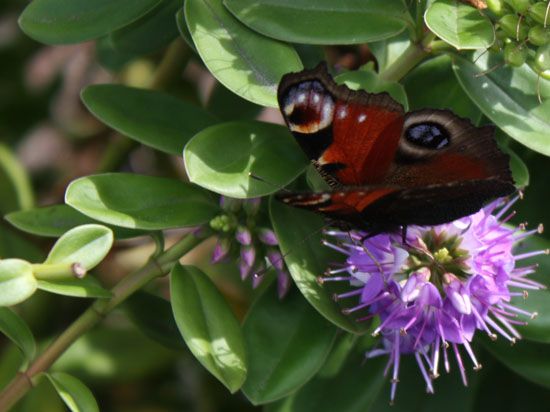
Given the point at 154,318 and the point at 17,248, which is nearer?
the point at 154,318

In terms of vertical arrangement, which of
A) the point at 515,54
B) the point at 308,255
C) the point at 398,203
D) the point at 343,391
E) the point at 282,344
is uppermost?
the point at 515,54

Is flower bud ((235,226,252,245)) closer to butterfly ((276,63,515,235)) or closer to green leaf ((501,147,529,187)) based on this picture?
butterfly ((276,63,515,235))

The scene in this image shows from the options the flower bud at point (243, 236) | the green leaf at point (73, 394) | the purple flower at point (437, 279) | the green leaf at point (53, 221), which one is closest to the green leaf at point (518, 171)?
the purple flower at point (437, 279)

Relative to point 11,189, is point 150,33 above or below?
above

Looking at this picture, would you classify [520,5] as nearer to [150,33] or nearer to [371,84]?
[371,84]

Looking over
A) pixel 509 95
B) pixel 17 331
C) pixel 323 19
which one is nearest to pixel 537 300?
pixel 509 95

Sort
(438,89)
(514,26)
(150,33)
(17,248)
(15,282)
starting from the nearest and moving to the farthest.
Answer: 1. (15,282)
2. (514,26)
3. (438,89)
4. (150,33)
5. (17,248)

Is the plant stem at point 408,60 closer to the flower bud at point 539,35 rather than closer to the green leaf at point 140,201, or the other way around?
the flower bud at point 539,35
